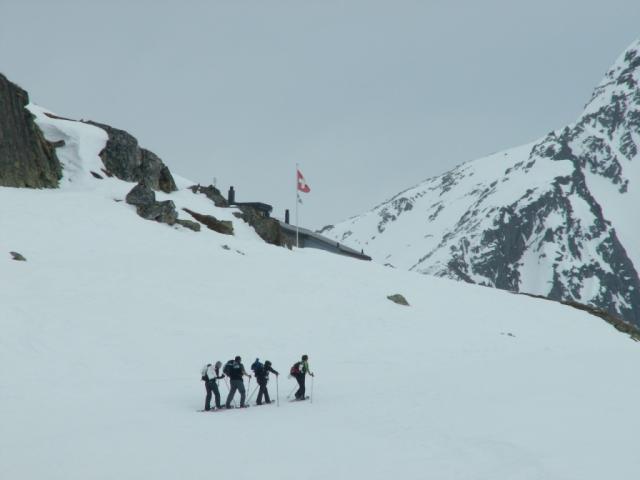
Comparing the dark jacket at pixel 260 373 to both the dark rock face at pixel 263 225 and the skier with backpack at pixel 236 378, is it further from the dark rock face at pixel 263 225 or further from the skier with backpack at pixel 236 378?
the dark rock face at pixel 263 225

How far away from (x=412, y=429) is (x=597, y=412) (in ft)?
17.1

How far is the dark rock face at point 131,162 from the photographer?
5512cm

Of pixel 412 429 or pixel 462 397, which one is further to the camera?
pixel 462 397

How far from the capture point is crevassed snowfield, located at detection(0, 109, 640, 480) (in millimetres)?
11656

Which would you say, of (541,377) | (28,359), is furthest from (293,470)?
(541,377)

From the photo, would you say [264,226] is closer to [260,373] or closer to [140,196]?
[140,196]

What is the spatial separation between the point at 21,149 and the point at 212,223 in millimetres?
14920

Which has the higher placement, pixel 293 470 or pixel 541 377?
pixel 541 377

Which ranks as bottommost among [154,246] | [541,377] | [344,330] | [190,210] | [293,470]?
[293,470]

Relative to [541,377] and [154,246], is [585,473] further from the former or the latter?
[154,246]

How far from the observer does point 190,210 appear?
170 feet

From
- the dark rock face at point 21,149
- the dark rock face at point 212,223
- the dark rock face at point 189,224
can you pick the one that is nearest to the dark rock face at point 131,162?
the dark rock face at point 21,149

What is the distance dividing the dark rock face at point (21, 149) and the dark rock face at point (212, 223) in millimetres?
10788

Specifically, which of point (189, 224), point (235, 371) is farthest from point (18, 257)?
point (189, 224)
